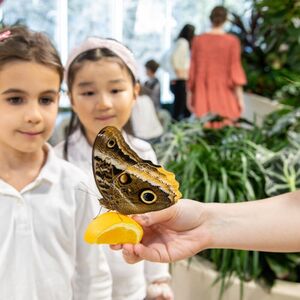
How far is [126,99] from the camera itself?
99 centimetres

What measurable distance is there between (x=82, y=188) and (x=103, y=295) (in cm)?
22

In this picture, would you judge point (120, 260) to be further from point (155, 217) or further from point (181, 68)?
point (181, 68)

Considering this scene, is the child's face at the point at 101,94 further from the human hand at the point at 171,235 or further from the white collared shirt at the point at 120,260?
the human hand at the point at 171,235

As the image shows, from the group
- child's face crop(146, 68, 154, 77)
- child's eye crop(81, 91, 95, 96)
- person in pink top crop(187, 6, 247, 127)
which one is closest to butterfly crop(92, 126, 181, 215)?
child's eye crop(81, 91, 95, 96)

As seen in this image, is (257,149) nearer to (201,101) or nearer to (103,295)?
(103,295)

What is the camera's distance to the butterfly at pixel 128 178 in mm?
611

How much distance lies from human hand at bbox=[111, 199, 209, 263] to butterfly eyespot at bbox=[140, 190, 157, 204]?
5.7 inches

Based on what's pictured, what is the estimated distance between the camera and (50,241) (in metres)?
0.88

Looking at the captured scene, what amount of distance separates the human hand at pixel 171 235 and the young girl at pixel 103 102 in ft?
0.75

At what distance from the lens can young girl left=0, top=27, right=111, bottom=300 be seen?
0.81 meters

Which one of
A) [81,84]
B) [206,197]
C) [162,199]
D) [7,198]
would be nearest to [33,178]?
[7,198]

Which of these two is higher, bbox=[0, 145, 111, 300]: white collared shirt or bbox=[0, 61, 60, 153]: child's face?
bbox=[0, 61, 60, 153]: child's face

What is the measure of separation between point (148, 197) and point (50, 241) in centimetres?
33

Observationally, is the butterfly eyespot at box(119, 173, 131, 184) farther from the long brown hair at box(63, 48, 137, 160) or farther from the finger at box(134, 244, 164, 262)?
the long brown hair at box(63, 48, 137, 160)
